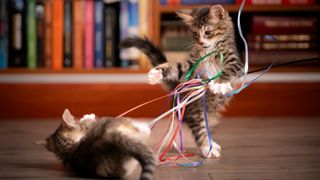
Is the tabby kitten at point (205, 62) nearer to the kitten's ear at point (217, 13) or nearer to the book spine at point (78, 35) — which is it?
the kitten's ear at point (217, 13)

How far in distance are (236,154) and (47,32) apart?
1.23 metres

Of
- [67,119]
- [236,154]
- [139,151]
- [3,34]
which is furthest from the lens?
[3,34]

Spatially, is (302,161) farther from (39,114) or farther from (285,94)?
(39,114)

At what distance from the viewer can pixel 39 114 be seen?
2.19 m

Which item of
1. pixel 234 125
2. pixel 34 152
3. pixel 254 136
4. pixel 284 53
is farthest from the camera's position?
pixel 284 53

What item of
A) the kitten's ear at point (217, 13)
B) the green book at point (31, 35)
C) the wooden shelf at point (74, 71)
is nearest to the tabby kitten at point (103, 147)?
the kitten's ear at point (217, 13)

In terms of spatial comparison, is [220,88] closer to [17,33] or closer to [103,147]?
[103,147]

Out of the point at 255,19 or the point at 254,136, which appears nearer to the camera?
the point at 254,136

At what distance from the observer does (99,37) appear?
2213 millimetres

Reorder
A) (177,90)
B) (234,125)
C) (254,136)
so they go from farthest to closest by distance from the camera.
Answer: (234,125), (254,136), (177,90)

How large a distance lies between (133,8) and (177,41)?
24cm

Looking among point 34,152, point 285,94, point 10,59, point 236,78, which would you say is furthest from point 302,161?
point 10,59

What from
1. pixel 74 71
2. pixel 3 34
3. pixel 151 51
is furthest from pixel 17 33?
pixel 151 51

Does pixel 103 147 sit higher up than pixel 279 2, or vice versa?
pixel 279 2
